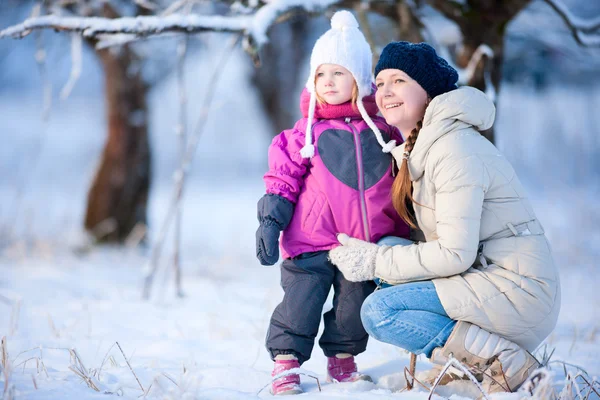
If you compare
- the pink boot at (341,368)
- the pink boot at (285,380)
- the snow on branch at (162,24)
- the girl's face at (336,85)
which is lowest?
the pink boot at (341,368)

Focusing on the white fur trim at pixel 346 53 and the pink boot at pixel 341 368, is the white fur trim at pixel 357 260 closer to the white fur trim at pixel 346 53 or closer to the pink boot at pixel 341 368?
the pink boot at pixel 341 368

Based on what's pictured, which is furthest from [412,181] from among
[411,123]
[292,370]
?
[292,370]

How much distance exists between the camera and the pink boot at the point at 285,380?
2078 millimetres

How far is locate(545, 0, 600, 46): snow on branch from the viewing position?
3.39 metres

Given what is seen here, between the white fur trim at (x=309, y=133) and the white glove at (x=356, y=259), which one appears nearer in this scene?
the white glove at (x=356, y=259)

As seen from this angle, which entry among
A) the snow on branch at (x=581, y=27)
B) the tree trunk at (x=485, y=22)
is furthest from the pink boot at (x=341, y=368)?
the snow on branch at (x=581, y=27)

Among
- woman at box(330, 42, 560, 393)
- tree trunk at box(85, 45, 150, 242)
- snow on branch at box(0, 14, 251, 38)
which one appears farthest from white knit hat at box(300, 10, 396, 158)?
tree trunk at box(85, 45, 150, 242)

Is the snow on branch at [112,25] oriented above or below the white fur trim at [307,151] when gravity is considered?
above

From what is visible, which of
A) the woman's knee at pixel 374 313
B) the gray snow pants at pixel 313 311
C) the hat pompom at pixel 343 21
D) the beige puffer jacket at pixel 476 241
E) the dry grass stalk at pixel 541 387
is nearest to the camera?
the dry grass stalk at pixel 541 387

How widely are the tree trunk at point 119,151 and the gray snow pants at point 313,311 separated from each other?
477 centimetres

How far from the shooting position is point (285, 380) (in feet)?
6.91

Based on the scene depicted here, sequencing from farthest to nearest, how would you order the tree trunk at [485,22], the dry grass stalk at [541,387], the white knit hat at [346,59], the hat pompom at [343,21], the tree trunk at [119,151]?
1. the tree trunk at [119,151]
2. the tree trunk at [485,22]
3. the hat pompom at [343,21]
4. the white knit hat at [346,59]
5. the dry grass stalk at [541,387]

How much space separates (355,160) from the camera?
2.28 meters

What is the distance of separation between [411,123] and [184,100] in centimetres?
238
